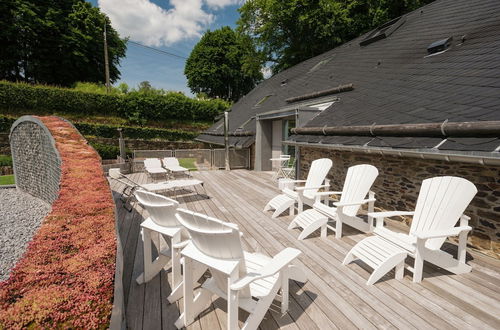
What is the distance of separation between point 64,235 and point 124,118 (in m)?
20.8

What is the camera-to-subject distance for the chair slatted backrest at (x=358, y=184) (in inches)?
178

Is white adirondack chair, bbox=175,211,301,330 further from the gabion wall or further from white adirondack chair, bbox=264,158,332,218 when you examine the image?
the gabion wall

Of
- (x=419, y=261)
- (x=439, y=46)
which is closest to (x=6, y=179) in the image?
(x=419, y=261)

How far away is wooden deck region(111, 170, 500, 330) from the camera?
7.84ft

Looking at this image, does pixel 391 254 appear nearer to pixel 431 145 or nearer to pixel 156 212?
pixel 431 145

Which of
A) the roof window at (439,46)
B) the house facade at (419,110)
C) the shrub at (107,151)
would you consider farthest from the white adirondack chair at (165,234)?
the shrub at (107,151)

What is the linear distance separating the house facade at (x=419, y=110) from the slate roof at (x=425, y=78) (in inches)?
0.9

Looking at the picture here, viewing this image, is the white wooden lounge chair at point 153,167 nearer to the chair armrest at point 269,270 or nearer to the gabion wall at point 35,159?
the gabion wall at point 35,159

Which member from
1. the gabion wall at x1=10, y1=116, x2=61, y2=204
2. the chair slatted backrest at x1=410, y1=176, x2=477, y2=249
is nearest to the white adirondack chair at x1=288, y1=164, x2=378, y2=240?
the chair slatted backrest at x1=410, y1=176, x2=477, y2=249

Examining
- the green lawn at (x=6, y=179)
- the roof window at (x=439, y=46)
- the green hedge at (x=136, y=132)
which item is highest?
the roof window at (x=439, y=46)

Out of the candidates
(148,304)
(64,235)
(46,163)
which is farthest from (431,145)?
(46,163)

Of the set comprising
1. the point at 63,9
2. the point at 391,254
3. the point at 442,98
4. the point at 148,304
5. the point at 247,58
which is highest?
the point at 63,9

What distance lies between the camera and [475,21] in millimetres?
6309

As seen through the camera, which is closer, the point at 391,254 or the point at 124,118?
the point at 391,254
